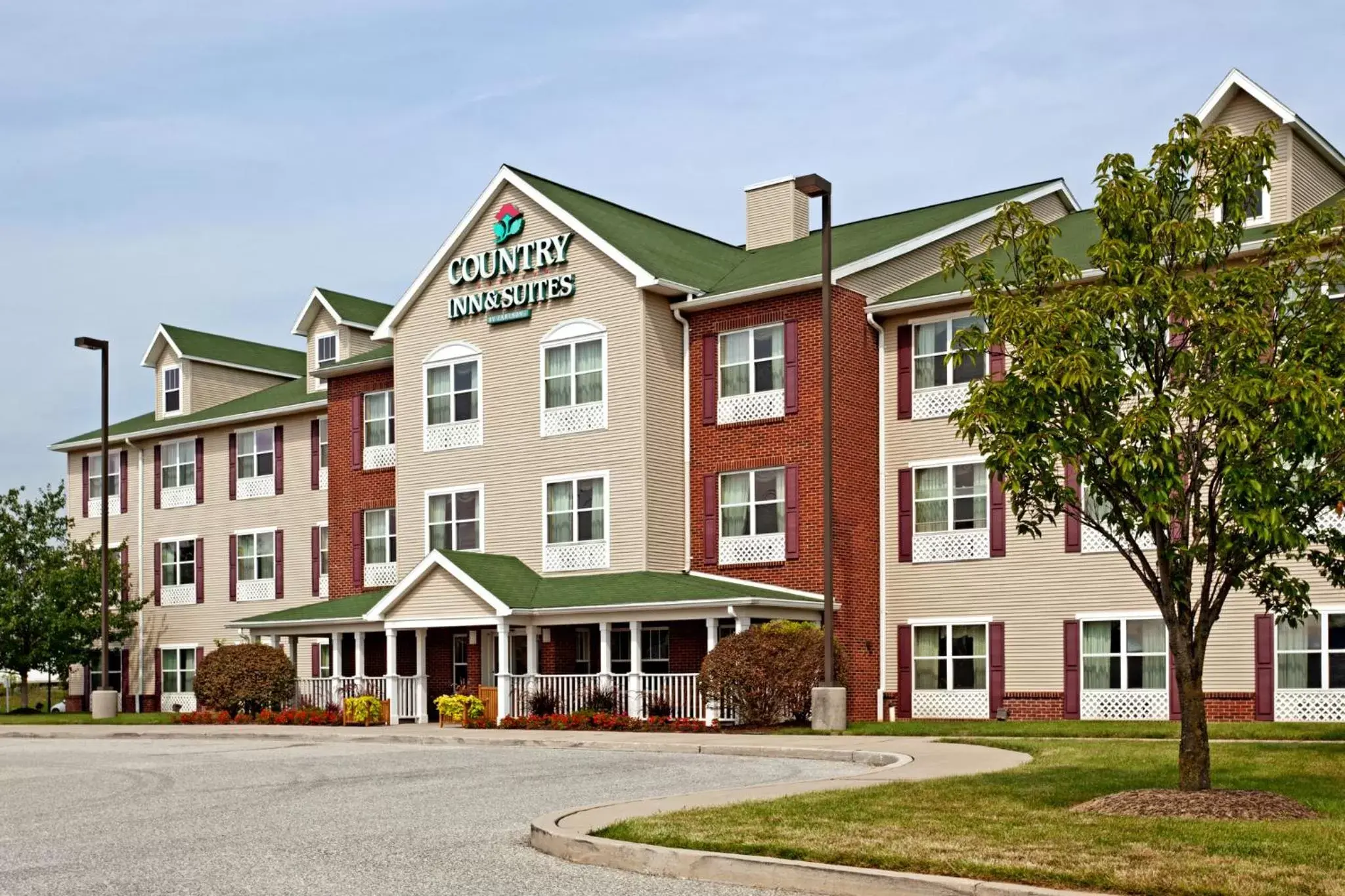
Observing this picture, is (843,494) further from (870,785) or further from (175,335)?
(175,335)

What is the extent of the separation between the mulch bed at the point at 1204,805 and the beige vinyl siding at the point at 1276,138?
2065 centimetres

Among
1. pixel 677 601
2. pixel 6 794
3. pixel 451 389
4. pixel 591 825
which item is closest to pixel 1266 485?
pixel 591 825

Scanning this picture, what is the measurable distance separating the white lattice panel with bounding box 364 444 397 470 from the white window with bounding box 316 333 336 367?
6.54 m

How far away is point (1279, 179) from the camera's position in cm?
3209

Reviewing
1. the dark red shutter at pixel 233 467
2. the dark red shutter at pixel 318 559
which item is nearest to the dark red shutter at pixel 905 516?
the dark red shutter at pixel 318 559

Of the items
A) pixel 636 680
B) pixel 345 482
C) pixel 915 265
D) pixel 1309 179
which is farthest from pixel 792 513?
pixel 345 482

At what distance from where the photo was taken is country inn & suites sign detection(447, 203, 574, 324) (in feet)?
124

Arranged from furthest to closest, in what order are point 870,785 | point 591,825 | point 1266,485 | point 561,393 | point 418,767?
point 561,393 → point 418,767 → point 870,785 → point 1266,485 → point 591,825

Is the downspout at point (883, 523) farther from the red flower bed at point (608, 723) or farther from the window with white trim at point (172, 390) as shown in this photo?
the window with white trim at point (172, 390)

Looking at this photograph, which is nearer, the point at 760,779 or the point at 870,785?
the point at 870,785

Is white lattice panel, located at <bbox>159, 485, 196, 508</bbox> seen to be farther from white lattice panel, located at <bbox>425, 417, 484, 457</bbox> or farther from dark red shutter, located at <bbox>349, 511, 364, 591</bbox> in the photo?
white lattice panel, located at <bbox>425, 417, 484, 457</bbox>

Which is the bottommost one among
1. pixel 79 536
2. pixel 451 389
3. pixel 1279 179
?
pixel 79 536

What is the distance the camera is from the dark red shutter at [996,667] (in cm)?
3316

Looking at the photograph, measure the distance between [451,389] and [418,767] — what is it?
62.9 feet
